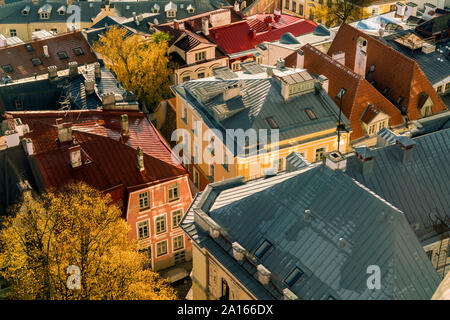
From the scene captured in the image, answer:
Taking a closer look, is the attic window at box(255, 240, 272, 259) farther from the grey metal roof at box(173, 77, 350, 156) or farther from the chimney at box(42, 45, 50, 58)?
the chimney at box(42, 45, 50, 58)

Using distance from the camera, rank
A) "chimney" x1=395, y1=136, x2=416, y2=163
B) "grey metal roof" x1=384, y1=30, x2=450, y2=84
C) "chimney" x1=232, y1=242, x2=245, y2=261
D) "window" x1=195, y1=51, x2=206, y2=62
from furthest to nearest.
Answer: "window" x1=195, y1=51, x2=206, y2=62, "grey metal roof" x1=384, y1=30, x2=450, y2=84, "chimney" x1=395, y1=136, x2=416, y2=163, "chimney" x1=232, y1=242, x2=245, y2=261

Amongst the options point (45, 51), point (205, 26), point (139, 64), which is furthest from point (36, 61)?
point (205, 26)

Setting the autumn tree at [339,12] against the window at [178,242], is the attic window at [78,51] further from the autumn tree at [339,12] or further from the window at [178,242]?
the autumn tree at [339,12]

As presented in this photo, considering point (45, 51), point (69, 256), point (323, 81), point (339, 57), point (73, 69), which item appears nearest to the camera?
point (69, 256)

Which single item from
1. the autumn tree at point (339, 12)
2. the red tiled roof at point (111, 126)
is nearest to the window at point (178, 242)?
the red tiled roof at point (111, 126)

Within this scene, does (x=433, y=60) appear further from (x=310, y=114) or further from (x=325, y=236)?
(x=325, y=236)

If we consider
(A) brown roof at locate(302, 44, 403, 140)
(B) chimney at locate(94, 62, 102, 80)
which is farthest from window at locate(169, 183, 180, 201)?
(B) chimney at locate(94, 62, 102, 80)

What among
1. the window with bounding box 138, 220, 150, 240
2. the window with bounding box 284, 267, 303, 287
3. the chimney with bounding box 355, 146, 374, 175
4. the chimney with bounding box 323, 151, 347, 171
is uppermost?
the chimney with bounding box 323, 151, 347, 171

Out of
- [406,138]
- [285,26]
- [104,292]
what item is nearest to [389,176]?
[406,138]
